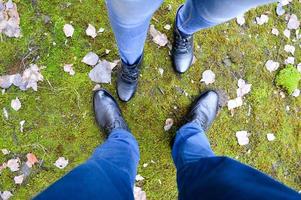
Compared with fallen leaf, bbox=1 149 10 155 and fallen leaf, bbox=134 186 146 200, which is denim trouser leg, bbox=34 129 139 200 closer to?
fallen leaf, bbox=134 186 146 200

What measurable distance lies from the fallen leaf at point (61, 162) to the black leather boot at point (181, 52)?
85 cm

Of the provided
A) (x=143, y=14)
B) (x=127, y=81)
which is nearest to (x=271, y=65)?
(x=127, y=81)

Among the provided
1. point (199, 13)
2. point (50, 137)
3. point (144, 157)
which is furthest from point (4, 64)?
point (199, 13)

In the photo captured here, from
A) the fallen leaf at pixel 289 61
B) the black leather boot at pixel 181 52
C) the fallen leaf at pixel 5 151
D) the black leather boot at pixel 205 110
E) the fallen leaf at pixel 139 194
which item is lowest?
the fallen leaf at pixel 139 194

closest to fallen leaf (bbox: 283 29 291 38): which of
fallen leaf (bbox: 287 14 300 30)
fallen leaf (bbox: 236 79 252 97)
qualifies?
fallen leaf (bbox: 287 14 300 30)

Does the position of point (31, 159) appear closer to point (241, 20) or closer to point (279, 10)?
point (241, 20)

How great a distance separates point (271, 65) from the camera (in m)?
2.50

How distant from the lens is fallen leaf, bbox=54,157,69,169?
2.29 metres

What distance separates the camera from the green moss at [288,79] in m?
2.47

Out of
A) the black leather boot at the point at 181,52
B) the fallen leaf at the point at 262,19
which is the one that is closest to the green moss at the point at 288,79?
the fallen leaf at the point at 262,19

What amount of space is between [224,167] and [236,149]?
3.57 feet

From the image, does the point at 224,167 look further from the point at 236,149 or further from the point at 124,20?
the point at 236,149

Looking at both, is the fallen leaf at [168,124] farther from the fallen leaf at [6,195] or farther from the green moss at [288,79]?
the fallen leaf at [6,195]

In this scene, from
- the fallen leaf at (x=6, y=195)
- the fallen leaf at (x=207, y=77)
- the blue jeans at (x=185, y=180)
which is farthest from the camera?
the fallen leaf at (x=207, y=77)
